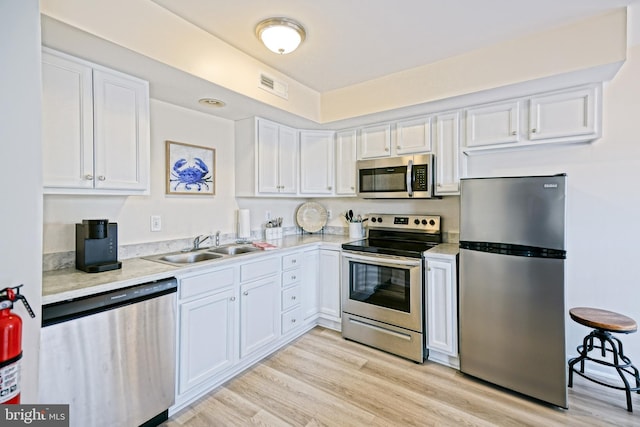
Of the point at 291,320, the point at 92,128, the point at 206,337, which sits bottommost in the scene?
the point at 291,320

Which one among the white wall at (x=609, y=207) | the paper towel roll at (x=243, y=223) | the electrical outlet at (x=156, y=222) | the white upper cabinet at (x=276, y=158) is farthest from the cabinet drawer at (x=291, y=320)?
the white wall at (x=609, y=207)

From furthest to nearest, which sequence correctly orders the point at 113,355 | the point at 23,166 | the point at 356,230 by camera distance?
1. the point at 356,230
2. the point at 113,355
3. the point at 23,166

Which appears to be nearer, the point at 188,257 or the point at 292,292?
the point at 188,257

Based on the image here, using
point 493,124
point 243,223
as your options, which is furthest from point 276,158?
point 493,124

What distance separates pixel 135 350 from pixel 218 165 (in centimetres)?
180

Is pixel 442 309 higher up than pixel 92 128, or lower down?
lower down

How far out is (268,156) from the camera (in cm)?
308

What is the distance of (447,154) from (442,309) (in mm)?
1385

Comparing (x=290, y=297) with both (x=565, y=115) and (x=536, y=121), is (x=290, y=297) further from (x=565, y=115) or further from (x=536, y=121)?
(x=565, y=115)

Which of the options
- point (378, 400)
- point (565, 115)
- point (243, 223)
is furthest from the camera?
point (243, 223)

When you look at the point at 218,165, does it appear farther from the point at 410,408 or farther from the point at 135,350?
the point at 410,408

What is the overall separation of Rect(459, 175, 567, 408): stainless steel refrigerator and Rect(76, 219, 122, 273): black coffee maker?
2513 mm

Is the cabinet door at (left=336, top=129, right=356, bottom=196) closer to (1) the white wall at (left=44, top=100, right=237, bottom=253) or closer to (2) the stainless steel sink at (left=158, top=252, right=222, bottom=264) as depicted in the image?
(1) the white wall at (left=44, top=100, right=237, bottom=253)

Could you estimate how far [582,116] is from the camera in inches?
84.1
